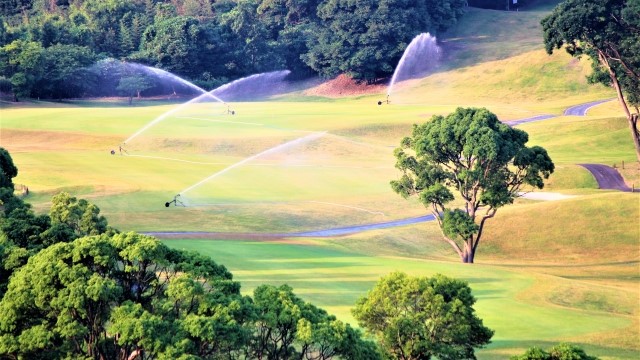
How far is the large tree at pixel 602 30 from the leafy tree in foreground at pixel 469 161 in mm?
15517

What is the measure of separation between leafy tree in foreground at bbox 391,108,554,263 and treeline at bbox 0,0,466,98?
7376cm

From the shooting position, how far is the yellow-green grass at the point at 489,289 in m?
40.6

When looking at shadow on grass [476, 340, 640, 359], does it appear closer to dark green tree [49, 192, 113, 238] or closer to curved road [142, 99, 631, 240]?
dark green tree [49, 192, 113, 238]

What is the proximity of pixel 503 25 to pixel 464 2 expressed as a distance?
294 inches

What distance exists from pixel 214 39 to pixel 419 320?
110825 mm

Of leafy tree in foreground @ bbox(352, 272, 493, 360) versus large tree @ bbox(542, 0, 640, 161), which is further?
large tree @ bbox(542, 0, 640, 161)

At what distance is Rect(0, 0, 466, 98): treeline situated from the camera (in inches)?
5064

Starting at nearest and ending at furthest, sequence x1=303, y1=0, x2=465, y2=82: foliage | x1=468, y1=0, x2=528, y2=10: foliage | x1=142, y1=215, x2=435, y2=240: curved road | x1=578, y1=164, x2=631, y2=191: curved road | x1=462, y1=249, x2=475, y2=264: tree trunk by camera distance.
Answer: x1=462, y1=249, x2=475, y2=264: tree trunk → x1=142, y1=215, x2=435, y2=240: curved road → x1=578, y1=164, x2=631, y2=191: curved road → x1=303, y1=0, x2=465, y2=82: foliage → x1=468, y1=0, x2=528, y2=10: foliage

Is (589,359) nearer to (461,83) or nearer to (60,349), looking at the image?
(60,349)

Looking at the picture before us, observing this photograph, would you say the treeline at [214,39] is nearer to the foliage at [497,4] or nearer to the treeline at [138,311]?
the foliage at [497,4]

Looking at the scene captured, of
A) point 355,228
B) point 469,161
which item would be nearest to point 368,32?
point 355,228

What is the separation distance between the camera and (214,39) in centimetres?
14062

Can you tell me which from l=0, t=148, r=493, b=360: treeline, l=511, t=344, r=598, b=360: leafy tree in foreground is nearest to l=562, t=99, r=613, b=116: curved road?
l=511, t=344, r=598, b=360: leafy tree in foreground

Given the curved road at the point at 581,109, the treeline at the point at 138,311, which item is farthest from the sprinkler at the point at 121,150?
the treeline at the point at 138,311
